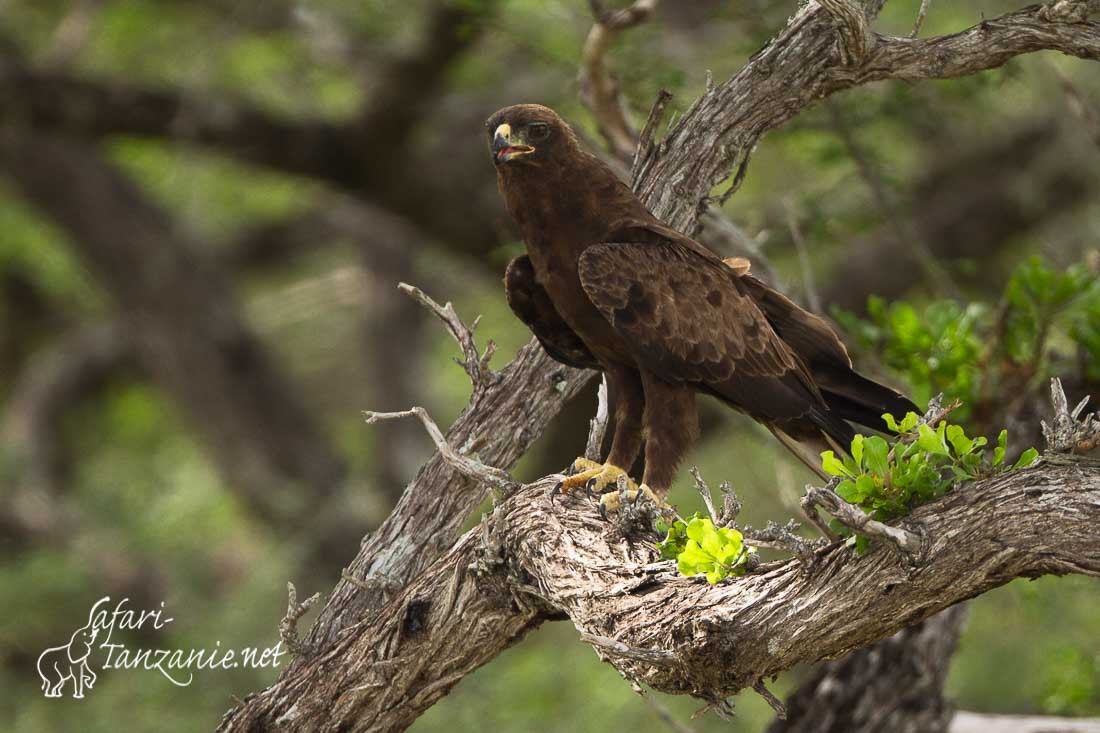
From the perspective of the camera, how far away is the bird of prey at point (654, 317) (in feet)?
13.4

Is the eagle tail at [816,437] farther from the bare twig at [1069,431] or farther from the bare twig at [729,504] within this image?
the bare twig at [1069,431]

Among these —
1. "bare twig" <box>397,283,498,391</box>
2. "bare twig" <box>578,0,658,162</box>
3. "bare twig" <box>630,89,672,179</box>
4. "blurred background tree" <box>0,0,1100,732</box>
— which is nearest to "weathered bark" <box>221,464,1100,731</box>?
"bare twig" <box>397,283,498,391</box>

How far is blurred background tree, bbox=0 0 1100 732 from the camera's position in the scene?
7492 mm

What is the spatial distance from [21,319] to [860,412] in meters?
12.4

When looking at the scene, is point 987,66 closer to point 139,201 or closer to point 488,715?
point 488,715

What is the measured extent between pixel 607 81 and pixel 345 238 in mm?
8122

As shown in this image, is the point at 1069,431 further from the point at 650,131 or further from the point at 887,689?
the point at 887,689

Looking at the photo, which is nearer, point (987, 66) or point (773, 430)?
point (987, 66)

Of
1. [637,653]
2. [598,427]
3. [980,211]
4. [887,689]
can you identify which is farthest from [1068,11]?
[980,211]

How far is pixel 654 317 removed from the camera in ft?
13.4

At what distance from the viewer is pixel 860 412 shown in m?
4.17

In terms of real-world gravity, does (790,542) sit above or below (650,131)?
below

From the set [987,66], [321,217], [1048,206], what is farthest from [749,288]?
[321,217]

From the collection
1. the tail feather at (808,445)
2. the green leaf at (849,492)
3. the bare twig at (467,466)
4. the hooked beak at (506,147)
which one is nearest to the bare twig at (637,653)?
the green leaf at (849,492)
